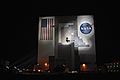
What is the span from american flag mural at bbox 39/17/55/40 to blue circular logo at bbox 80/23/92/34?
3310 mm

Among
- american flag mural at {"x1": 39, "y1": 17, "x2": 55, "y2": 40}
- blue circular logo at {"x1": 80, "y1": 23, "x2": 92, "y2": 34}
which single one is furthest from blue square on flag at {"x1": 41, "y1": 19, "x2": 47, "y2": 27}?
blue circular logo at {"x1": 80, "y1": 23, "x2": 92, "y2": 34}

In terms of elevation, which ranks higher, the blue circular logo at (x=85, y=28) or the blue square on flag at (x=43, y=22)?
the blue square on flag at (x=43, y=22)

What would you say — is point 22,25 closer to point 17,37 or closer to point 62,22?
point 17,37

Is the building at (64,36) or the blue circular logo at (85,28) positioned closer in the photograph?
the building at (64,36)

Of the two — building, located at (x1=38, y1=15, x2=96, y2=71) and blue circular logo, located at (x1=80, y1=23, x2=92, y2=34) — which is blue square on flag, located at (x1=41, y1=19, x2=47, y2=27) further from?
blue circular logo, located at (x1=80, y1=23, x2=92, y2=34)

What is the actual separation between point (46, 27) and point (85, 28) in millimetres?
4413

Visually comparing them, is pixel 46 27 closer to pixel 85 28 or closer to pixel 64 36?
pixel 64 36

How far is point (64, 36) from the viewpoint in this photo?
2394 cm

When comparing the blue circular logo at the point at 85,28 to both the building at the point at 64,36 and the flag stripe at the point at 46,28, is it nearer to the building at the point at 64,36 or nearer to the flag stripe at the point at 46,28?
the building at the point at 64,36

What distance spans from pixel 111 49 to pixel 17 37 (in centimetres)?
999

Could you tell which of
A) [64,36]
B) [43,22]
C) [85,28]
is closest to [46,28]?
[43,22]

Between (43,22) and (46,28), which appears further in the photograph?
Result: (43,22)

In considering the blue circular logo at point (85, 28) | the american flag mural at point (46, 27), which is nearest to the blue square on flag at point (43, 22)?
the american flag mural at point (46, 27)

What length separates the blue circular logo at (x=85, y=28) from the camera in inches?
939
